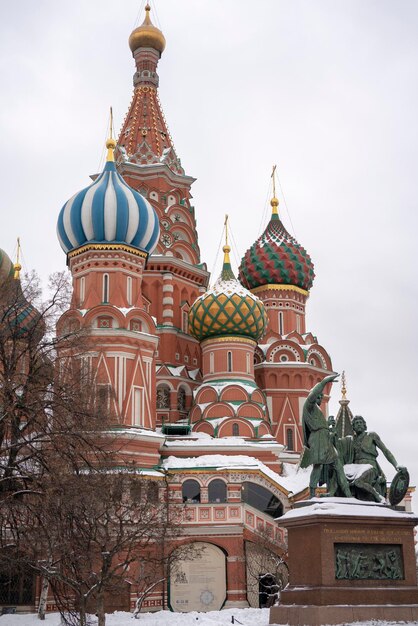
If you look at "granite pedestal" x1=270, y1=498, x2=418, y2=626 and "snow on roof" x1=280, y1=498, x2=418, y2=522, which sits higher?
"snow on roof" x1=280, y1=498, x2=418, y2=522

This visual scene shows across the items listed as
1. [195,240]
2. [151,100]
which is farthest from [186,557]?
[151,100]

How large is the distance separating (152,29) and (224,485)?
2740cm

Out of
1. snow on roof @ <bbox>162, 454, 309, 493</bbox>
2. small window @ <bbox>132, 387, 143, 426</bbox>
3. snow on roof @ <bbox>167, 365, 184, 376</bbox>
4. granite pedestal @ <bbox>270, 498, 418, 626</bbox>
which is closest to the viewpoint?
granite pedestal @ <bbox>270, 498, 418, 626</bbox>

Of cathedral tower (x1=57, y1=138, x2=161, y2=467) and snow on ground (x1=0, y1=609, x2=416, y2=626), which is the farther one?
cathedral tower (x1=57, y1=138, x2=161, y2=467)

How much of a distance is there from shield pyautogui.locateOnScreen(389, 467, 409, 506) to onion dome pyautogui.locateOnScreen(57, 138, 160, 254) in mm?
21973

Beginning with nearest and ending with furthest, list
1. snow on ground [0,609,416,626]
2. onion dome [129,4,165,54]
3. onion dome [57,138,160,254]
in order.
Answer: snow on ground [0,609,416,626]
onion dome [57,138,160,254]
onion dome [129,4,165,54]

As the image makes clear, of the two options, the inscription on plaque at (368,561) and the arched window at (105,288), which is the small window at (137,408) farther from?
the inscription on plaque at (368,561)

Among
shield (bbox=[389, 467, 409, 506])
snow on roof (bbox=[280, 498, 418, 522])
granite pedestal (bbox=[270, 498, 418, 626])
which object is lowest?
granite pedestal (bbox=[270, 498, 418, 626])

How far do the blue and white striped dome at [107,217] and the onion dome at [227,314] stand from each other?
12.6 feet

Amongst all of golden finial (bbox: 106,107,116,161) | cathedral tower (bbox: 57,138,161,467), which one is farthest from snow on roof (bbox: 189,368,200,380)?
golden finial (bbox: 106,107,116,161)

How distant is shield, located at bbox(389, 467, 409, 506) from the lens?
677 inches

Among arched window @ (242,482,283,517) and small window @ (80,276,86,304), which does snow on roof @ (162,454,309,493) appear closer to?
arched window @ (242,482,283,517)

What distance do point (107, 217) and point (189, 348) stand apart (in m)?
8.97

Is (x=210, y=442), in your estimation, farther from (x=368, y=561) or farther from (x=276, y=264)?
(x=368, y=561)
